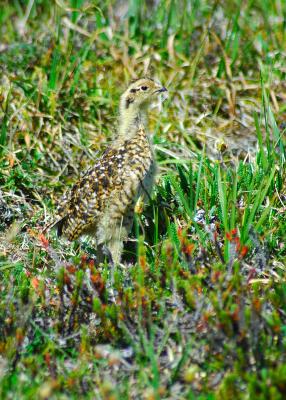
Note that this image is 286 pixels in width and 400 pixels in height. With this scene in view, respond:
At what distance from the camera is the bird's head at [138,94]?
5.14 meters

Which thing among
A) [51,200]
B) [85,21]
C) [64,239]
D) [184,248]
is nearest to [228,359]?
[184,248]

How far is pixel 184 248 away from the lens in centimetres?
379

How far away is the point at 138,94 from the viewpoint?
16.9 feet

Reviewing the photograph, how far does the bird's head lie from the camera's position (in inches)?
202

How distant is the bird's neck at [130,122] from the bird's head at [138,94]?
28 mm

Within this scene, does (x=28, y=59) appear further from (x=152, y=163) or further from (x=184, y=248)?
(x=184, y=248)

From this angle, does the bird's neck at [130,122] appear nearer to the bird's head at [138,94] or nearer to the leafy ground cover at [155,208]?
the bird's head at [138,94]

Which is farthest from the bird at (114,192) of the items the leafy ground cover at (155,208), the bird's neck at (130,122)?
the leafy ground cover at (155,208)

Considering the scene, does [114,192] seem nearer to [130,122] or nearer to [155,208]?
[155,208]

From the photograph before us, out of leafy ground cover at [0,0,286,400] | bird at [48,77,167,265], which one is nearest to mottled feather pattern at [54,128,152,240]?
bird at [48,77,167,265]

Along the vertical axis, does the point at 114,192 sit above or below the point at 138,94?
below

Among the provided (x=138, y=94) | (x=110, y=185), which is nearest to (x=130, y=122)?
(x=138, y=94)

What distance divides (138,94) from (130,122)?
0.21 m

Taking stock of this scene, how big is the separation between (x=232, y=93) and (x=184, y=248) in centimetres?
305
